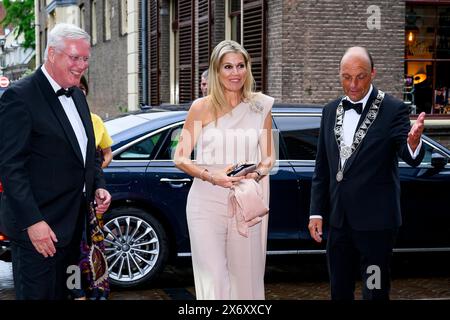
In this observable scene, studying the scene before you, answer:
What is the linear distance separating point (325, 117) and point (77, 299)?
1922 mm

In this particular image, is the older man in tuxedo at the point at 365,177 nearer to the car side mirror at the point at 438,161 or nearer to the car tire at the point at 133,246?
the car side mirror at the point at 438,161

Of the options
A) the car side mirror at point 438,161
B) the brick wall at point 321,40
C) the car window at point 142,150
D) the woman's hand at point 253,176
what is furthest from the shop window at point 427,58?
the woman's hand at point 253,176

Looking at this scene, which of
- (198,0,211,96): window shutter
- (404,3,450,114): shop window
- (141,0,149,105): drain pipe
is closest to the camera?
(404,3,450,114): shop window

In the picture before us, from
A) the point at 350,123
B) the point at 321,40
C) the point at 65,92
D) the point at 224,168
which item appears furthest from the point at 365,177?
the point at 321,40

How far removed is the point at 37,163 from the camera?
14.4 ft

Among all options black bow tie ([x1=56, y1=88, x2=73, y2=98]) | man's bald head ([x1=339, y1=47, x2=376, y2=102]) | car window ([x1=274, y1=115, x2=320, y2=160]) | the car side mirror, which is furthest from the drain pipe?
black bow tie ([x1=56, y1=88, x2=73, y2=98])

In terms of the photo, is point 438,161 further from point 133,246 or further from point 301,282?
point 133,246

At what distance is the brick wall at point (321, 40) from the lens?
1512 centimetres

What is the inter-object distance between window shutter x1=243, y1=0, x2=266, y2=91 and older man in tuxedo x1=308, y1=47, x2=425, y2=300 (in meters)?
10.9

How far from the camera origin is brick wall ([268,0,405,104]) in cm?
1512

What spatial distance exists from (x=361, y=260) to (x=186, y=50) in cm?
1757

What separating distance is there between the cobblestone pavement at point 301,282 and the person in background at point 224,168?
9.08ft

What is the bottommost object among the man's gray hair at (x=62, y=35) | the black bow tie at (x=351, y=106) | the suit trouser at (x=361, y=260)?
the suit trouser at (x=361, y=260)

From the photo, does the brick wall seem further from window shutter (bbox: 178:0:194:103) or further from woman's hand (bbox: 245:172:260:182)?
woman's hand (bbox: 245:172:260:182)
